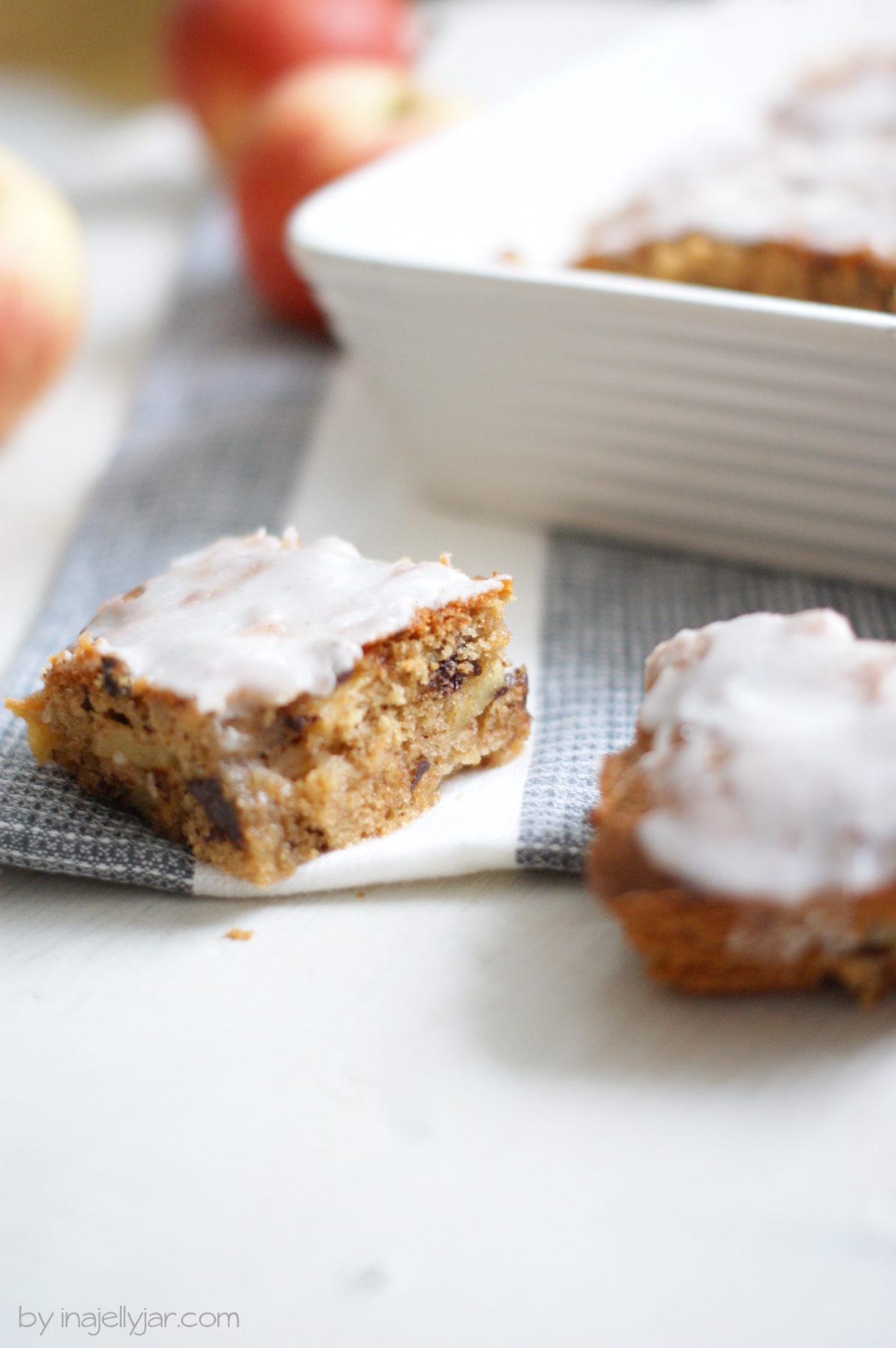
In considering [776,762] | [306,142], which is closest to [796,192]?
[306,142]

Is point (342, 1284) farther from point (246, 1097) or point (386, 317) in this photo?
point (386, 317)

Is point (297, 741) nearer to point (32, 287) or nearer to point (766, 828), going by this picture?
point (766, 828)

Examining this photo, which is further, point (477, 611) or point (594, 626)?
point (594, 626)

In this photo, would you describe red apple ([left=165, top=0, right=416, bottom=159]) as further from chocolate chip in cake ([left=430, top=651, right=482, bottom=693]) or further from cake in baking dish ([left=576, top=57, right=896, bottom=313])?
chocolate chip in cake ([left=430, top=651, right=482, bottom=693])

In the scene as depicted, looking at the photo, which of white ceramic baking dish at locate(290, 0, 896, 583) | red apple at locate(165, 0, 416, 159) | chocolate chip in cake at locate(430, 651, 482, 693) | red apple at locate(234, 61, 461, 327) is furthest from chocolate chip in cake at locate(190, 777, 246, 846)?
red apple at locate(165, 0, 416, 159)

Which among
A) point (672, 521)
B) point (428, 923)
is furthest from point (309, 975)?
point (672, 521)

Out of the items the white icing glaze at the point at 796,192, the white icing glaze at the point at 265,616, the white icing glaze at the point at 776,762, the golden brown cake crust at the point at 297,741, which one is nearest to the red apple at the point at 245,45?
the white icing glaze at the point at 796,192

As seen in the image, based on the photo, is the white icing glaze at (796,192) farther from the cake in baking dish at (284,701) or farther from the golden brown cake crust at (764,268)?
the cake in baking dish at (284,701)
